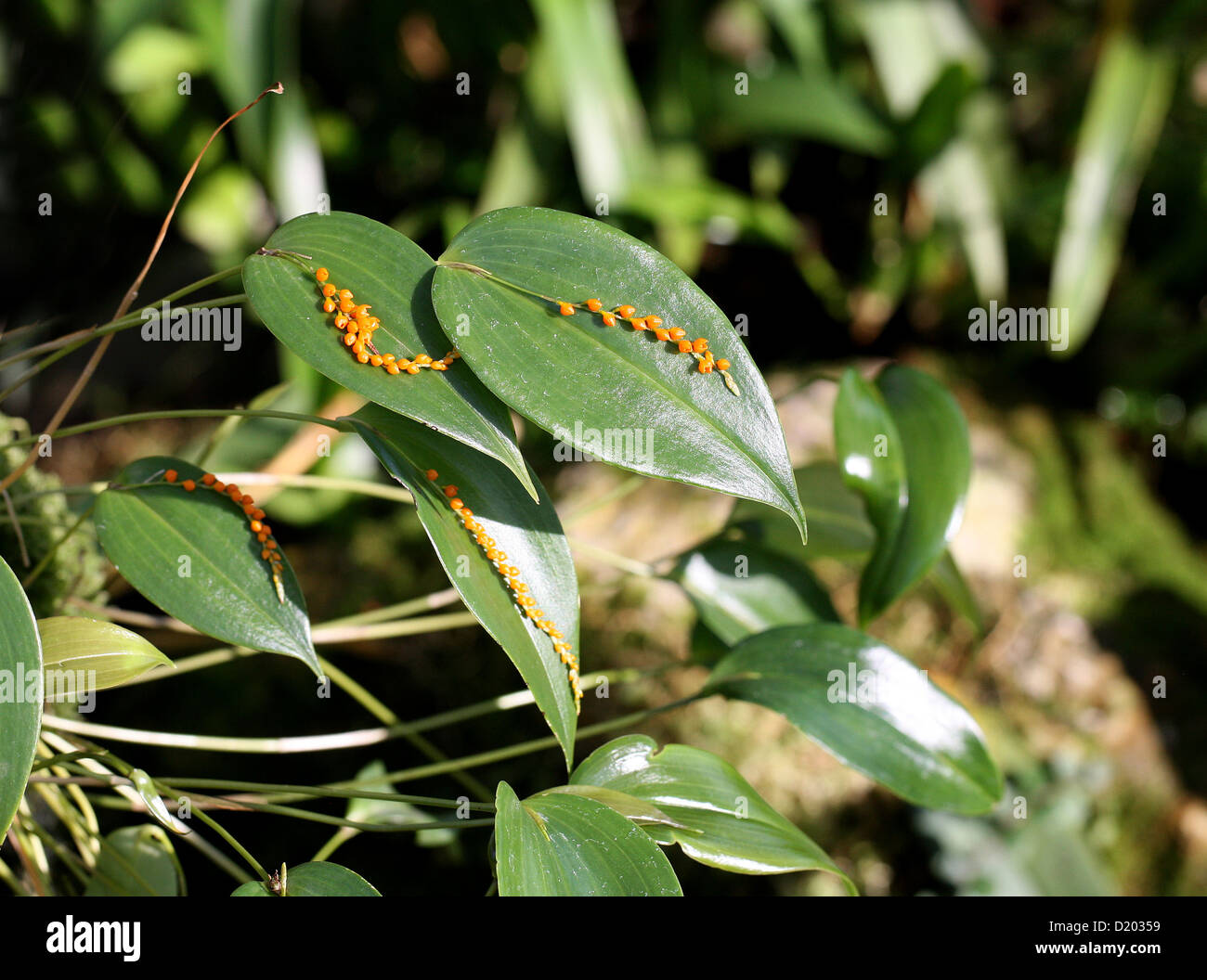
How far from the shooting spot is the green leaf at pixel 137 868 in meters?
0.57

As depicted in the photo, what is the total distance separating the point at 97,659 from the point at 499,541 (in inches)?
8.4

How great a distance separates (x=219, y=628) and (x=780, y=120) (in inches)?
53.5

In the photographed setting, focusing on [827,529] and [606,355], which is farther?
[827,529]

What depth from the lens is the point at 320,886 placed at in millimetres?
437

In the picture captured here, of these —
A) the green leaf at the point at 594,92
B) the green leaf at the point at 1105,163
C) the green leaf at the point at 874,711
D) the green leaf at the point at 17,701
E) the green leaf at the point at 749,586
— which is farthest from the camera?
the green leaf at the point at 1105,163

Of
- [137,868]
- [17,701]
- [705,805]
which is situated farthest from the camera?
[137,868]

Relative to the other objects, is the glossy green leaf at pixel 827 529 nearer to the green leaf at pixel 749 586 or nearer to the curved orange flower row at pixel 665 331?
the green leaf at pixel 749 586

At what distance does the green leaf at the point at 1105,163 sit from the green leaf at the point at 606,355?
1.31 meters

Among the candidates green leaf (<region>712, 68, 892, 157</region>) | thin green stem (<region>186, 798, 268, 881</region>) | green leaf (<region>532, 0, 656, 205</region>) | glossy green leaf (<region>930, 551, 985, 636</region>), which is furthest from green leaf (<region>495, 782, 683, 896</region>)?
green leaf (<region>712, 68, 892, 157</region>)

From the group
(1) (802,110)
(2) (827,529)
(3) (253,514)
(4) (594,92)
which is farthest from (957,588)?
(1) (802,110)

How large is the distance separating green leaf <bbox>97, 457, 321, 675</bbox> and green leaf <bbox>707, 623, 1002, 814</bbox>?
29cm

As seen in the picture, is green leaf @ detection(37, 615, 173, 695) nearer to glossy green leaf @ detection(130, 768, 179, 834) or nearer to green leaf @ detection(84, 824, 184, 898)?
glossy green leaf @ detection(130, 768, 179, 834)

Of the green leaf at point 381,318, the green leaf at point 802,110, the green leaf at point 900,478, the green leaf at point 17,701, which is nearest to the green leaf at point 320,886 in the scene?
the green leaf at point 17,701

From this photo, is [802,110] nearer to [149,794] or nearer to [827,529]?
[827,529]
